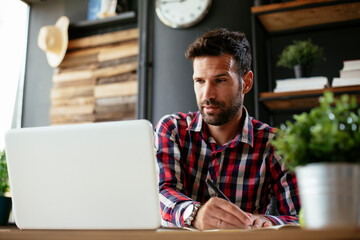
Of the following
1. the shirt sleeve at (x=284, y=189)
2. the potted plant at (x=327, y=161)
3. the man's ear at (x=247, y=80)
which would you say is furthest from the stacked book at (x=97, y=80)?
the potted plant at (x=327, y=161)

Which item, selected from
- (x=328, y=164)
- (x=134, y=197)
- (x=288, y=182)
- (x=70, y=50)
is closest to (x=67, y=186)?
(x=134, y=197)

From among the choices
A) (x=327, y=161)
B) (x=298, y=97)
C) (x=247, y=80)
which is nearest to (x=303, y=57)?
(x=298, y=97)

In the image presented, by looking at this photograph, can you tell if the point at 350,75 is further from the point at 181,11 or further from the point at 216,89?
the point at 181,11

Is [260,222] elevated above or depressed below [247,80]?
below

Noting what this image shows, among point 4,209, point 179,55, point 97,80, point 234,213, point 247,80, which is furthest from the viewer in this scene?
point 97,80

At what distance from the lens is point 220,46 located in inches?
76.4

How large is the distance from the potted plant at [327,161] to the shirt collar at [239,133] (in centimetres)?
106

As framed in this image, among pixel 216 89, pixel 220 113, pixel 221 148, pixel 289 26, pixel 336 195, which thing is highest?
pixel 289 26

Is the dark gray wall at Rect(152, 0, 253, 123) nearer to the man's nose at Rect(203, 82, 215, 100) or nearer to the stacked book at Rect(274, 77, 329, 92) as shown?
the stacked book at Rect(274, 77, 329, 92)

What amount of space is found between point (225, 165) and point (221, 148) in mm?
74

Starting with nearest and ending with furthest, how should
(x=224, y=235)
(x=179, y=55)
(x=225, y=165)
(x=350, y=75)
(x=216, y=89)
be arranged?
(x=224, y=235) < (x=225, y=165) < (x=216, y=89) < (x=350, y=75) < (x=179, y=55)

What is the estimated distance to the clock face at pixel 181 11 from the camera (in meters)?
2.80

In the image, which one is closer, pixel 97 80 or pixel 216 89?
pixel 216 89

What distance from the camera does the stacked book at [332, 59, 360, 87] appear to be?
90.2 inches
